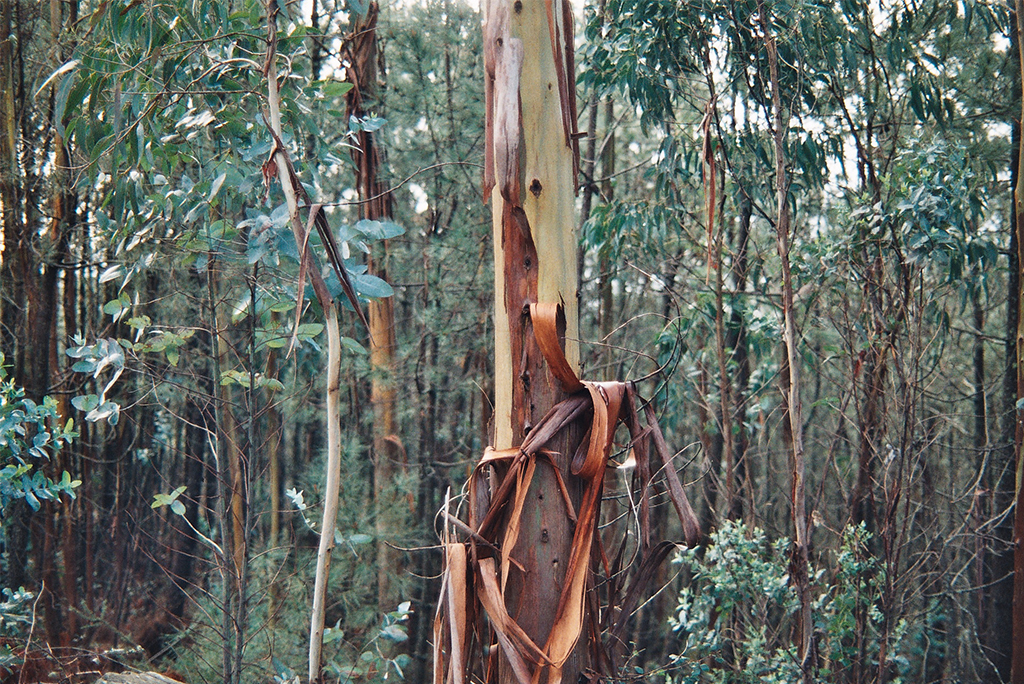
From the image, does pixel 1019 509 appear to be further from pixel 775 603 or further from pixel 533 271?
pixel 533 271

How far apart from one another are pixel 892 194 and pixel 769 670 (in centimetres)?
246

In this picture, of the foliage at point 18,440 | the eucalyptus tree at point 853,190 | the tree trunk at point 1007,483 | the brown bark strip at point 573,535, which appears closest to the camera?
the brown bark strip at point 573,535

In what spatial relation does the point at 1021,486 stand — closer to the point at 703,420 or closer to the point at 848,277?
the point at 848,277

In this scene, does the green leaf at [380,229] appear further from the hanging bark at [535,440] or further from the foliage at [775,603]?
the foliage at [775,603]

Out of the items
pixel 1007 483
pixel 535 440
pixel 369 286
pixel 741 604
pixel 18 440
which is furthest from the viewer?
pixel 1007 483

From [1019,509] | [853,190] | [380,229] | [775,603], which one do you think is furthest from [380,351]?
[1019,509]

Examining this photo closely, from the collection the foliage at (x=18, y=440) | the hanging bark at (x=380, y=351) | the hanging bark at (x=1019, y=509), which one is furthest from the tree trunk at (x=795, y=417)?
the hanging bark at (x=380, y=351)

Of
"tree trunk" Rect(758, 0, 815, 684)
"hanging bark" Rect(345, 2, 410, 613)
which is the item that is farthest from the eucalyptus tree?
"hanging bark" Rect(345, 2, 410, 613)

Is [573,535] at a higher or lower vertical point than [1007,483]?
higher

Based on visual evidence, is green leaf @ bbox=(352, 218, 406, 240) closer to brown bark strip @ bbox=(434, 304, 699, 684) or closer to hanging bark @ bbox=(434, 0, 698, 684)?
hanging bark @ bbox=(434, 0, 698, 684)

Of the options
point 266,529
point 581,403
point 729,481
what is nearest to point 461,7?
point 729,481

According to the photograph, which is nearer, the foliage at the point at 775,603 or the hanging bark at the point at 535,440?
the hanging bark at the point at 535,440

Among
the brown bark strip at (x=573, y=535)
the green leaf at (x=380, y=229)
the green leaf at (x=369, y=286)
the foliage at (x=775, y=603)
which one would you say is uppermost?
the green leaf at (x=380, y=229)

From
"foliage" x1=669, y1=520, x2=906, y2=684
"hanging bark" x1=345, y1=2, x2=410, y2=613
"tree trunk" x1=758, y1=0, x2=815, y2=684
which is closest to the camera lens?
"tree trunk" x1=758, y1=0, x2=815, y2=684
